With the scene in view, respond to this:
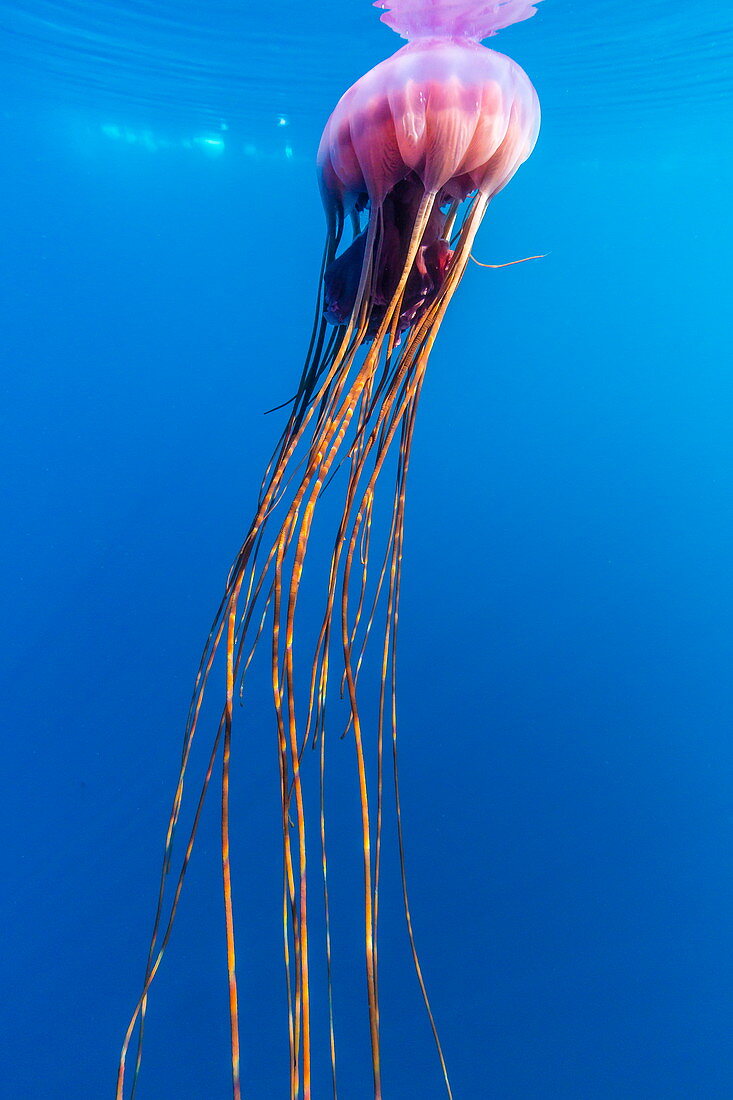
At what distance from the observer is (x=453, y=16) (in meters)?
2.30

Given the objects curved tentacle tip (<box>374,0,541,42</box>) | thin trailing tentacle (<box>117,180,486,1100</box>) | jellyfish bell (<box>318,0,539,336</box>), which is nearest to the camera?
thin trailing tentacle (<box>117,180,486,1100</box>)

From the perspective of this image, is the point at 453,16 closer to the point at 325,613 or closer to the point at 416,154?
the point at 416,154

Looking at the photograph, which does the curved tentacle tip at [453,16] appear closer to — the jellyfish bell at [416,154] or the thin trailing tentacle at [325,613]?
the jellyfish bell at [416,154]

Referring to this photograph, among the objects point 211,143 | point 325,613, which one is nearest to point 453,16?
point 325,613

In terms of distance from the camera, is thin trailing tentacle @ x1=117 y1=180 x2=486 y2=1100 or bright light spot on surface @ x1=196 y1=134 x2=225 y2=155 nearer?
thin trailing tentacle @ x1=117 y1=180 x2=486 y2=1100

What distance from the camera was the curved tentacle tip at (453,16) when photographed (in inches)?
89.3

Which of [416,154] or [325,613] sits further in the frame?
[416,154]

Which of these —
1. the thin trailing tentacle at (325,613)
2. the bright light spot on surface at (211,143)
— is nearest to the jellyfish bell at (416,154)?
the thin trailing tentacle at (325,613)

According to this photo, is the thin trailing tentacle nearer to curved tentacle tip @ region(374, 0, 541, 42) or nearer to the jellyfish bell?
the jellyfish bell

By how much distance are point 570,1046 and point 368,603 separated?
262 centimetres

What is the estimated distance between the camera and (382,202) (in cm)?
145

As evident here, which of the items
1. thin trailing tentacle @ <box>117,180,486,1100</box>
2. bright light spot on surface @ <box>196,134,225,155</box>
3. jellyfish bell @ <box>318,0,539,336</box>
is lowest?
thin trailing tentacle @ <box>117,180,486,1100</box>

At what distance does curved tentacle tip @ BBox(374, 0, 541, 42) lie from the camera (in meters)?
2.27

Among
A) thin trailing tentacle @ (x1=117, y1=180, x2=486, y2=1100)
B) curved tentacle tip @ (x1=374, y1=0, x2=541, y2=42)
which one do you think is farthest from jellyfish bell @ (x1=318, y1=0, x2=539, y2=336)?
curved tentacle tip @ (x1=374, y1=0, x2=541, y2=42)
